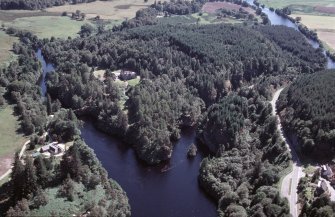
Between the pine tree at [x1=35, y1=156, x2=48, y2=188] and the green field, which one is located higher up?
the pine tree at [x1=35, y1=156, x2=48, y2=188]

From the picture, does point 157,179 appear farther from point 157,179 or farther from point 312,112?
point 312,112

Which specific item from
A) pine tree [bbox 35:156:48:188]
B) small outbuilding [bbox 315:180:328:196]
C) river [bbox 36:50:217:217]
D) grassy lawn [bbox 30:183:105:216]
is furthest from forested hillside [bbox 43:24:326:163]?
small outbuilding [bbox 315:180:328:196]

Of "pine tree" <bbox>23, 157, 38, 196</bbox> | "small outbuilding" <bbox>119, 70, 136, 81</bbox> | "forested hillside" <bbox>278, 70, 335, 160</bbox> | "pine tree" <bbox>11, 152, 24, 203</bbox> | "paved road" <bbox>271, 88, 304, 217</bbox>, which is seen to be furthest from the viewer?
"small outbuilding" <bbox>119, 70, 136, 81</bbox>

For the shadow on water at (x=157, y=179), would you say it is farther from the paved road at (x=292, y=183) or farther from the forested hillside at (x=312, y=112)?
the forested hillside at (x=312, y=112)

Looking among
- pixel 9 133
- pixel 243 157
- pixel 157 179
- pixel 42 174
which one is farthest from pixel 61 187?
pixel 243 157

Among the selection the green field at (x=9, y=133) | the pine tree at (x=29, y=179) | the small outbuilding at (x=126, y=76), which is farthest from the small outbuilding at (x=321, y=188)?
the small outbuilding at (x=126, y=76)

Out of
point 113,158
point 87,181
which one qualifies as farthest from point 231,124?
point 87,181

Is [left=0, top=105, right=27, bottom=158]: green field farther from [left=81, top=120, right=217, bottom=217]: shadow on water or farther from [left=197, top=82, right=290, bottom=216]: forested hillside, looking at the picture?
[left=197, top=82, right=290, bottom=216]: forested hillside

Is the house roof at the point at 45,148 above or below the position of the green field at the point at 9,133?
above
